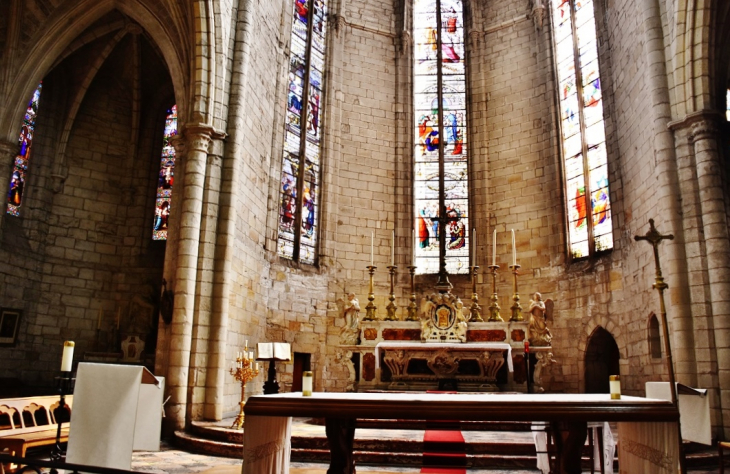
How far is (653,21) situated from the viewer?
9250mm

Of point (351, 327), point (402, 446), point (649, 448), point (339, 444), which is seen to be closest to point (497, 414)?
point (649, 448)

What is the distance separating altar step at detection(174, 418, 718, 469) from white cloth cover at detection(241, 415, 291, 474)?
2189 mm

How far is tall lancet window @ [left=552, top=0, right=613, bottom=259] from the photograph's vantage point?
1201 centimetres

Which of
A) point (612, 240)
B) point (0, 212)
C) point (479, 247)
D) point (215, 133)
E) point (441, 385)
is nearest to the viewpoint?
point (441, 385)

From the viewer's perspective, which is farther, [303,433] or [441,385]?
[441,385]

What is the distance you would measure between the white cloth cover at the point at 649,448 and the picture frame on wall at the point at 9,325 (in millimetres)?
11544

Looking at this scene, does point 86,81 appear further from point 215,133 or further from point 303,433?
point 303,433

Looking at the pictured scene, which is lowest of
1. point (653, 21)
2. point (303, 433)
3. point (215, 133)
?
point (303, 433)

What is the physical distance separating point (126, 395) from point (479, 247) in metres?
11.1

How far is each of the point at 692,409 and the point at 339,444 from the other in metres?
3.08

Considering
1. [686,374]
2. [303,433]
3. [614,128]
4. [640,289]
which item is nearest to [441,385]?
[303,433]

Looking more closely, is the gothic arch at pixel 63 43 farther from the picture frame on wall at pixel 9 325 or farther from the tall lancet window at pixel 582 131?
the tall lancet window at pixel 582 131

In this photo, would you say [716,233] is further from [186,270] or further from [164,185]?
[164,185]

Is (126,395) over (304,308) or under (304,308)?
under
